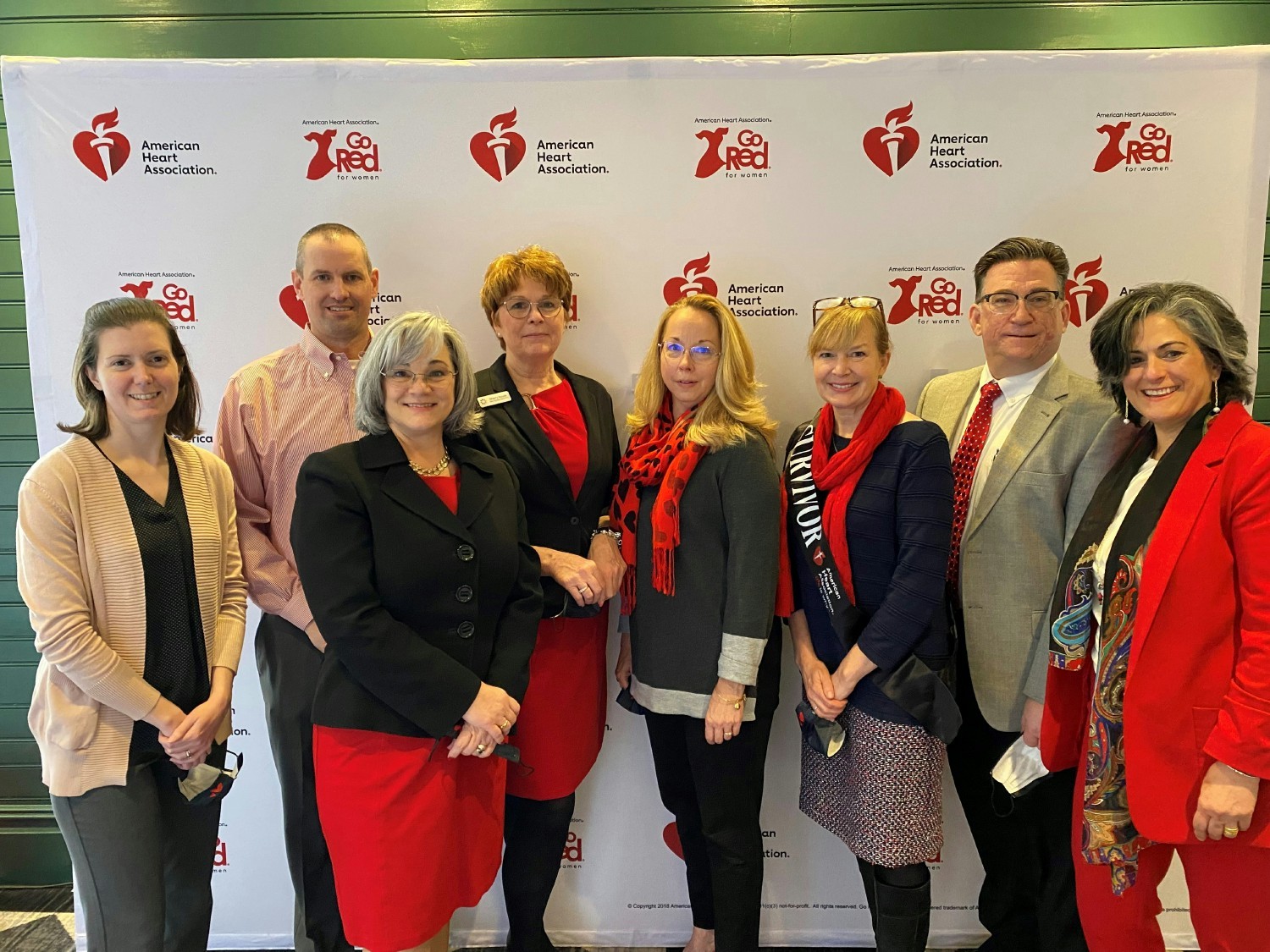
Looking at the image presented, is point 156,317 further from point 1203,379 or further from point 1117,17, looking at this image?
point 1117,17

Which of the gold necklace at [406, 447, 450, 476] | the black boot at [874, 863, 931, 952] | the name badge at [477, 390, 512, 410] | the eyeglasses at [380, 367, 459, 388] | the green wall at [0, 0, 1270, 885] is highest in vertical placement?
the green wall at [0, 0, 1270, 885]

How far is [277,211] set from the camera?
2.48 metres

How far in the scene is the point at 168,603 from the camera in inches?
68.3

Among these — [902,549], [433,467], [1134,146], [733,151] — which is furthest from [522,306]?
[1134,146]

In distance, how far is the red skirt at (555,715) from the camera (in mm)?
2092

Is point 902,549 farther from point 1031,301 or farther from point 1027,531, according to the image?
point 1031,301

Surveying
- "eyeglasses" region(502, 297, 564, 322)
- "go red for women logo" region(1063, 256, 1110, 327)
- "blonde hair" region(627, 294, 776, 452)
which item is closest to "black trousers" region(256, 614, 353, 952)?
"eyeglasses" region(502, 297, 564, 322)

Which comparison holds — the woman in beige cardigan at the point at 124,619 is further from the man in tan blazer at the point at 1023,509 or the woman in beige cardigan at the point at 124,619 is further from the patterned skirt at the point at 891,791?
the man in tan blazer at the point at 1023,509

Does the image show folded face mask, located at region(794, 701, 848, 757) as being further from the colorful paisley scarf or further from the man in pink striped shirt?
the man in pink striped shirt

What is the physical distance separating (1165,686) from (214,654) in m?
2.21

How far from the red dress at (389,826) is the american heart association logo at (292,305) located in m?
1.21

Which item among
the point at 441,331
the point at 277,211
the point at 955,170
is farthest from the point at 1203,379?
the point at 277,211

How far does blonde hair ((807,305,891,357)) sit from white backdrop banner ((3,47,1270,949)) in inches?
25.7

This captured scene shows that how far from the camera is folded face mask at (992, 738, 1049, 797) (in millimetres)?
1949
